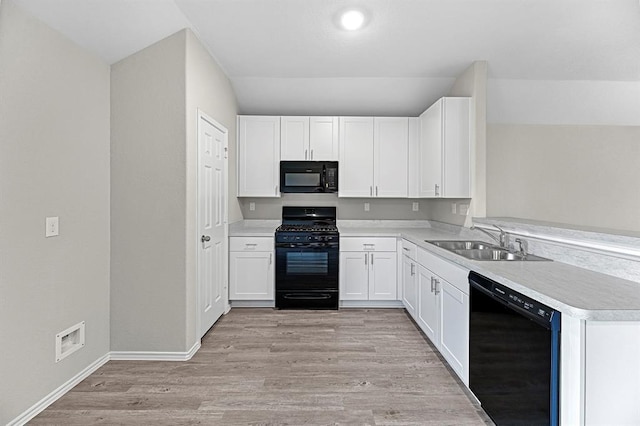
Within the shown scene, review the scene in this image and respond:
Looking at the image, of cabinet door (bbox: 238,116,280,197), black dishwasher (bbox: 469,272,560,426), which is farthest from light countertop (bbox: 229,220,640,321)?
cabinet door (bbox: 238,116,280,197)

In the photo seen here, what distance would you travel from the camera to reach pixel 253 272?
12.9ft

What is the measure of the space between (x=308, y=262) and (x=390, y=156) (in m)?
1.70

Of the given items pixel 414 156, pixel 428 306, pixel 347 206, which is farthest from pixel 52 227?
pixel 414 156

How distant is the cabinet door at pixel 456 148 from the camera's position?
3371 mm

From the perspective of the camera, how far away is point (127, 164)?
8.75 feet

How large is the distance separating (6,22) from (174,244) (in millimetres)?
1612

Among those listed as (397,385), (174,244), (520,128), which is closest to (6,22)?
(174,244)

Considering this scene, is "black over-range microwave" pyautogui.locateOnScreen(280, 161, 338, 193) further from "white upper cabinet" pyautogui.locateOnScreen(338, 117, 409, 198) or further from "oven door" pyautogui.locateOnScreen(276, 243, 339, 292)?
"oven door" pyautogui.locateOnScreen(276, 243, 339, 292)

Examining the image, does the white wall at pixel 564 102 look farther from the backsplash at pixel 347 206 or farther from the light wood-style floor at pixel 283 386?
the light wood-style floor at pixel 283 386

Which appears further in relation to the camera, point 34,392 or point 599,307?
point 34,392

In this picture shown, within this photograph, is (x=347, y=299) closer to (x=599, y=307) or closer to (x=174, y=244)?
(x=174, y=244)

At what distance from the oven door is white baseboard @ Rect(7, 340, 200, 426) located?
126cm

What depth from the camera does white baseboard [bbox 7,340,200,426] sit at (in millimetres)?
1979

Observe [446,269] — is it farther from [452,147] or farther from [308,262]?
[308,262]
